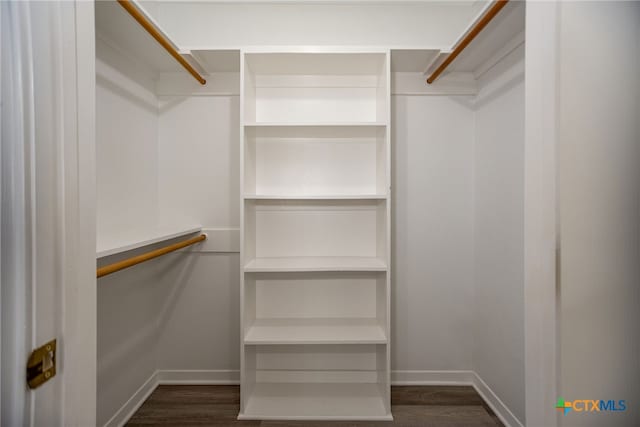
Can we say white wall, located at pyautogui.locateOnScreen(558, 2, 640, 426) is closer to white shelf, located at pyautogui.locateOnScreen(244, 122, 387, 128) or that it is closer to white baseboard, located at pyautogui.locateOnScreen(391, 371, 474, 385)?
white shelf, located at pyautogui.locateOnScreen(244, 122, 387, 128)

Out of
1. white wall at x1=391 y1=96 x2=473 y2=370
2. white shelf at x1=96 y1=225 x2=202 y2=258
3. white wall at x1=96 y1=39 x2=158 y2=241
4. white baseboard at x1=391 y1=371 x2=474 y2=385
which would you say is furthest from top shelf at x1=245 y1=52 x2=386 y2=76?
white baseboard at x1=391 y1=371 x2=474 y2=385

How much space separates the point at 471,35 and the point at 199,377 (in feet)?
8.16

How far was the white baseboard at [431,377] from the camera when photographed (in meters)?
2.26

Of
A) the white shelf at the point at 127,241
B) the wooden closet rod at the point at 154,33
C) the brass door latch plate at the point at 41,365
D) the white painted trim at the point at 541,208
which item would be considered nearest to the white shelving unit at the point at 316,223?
the wooden closet rod at the point at 154,33

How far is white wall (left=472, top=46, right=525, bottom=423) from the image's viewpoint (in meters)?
1.78

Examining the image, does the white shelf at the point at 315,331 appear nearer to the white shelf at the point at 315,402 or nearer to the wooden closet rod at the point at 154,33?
the white shelf at the point at 315,402

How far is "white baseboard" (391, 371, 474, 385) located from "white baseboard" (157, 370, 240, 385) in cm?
105

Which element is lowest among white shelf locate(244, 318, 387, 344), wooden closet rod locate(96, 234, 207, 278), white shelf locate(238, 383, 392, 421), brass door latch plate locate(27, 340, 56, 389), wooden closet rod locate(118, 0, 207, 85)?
white shelf locate(238, 383, 392, 421)

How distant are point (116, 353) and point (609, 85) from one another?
2245 millimetres

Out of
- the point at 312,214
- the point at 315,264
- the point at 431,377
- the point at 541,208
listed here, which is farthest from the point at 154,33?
the point at 431,377

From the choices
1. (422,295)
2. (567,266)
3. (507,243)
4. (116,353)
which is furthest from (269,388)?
(567,266)

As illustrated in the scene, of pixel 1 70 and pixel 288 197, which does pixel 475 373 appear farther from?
pixel 1 70

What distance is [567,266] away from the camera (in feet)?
2.82

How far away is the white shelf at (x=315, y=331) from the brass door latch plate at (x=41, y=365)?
1359mm
